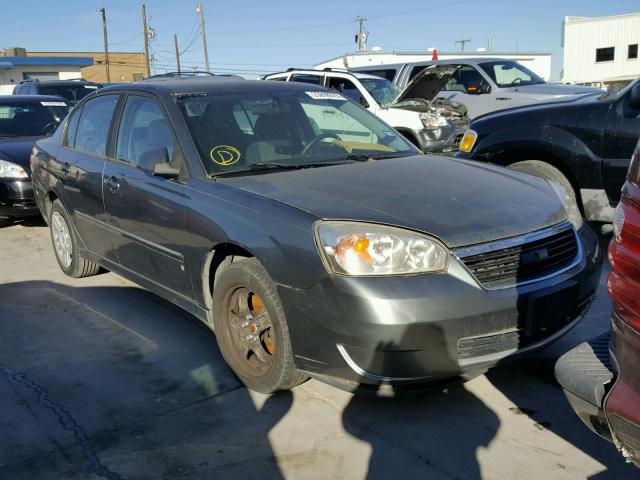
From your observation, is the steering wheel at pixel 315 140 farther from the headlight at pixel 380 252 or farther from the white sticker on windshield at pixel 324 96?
the headlight at pixel 380 252

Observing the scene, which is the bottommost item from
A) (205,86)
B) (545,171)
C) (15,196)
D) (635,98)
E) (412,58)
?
(15,196)

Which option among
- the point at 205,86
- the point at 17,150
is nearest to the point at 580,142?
the point at 205,86

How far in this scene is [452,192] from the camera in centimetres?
344

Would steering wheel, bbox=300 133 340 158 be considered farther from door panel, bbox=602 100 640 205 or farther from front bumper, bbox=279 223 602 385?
door panel, bbox=602 100 640 205

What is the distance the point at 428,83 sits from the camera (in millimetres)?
10977

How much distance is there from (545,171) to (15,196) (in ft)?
19.1

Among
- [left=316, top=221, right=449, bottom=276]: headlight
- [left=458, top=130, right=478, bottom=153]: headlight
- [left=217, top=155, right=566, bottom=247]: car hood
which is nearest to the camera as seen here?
[left=316, top=221, right=449, bottom=276]: headlight

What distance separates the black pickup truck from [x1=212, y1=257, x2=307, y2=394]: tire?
351 centimetres

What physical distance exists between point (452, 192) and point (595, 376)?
1.46m

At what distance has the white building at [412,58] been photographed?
32.9 metres

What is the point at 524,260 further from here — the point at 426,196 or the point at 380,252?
the point at 380,252

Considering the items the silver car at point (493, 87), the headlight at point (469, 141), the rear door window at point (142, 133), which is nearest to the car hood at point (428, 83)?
the silver car at point (493, 87)

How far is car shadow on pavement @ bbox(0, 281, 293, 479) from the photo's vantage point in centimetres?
292

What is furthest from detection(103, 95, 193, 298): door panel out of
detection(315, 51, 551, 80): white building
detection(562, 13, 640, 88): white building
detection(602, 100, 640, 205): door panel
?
detection(562, 13, 640, 88): white building
